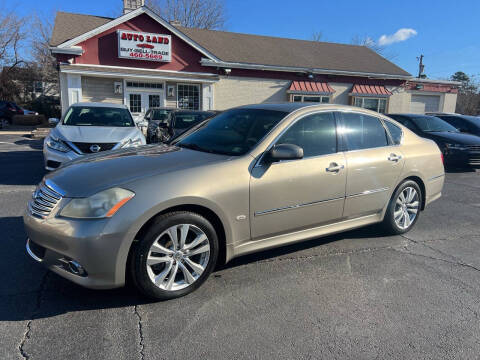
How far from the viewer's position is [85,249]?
2586mm

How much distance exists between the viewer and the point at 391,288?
329 cm

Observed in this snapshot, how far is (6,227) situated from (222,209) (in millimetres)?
3177

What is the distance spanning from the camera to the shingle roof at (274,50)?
61.3 feet

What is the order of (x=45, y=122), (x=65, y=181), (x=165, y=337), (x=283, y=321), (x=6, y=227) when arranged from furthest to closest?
(x=45, y=122), (x=6, y=227), (x=65, y=181), (x=283, y=321), (x=165, y=337)

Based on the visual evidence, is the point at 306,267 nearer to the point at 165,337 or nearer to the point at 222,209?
the point at 222,209

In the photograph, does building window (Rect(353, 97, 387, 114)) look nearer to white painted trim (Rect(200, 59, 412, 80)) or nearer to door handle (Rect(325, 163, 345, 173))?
white painted trim (Rect(200, 59, 412, 80))

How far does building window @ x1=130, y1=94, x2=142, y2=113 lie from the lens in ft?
56.9

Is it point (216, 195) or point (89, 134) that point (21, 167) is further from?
point (216, 195)

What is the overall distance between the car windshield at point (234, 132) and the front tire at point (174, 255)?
33.0 inches

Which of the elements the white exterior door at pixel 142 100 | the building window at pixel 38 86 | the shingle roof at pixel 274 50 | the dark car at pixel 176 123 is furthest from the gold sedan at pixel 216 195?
the building window at pixel 38 86

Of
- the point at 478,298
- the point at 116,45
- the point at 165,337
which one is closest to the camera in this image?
the point at 165,337

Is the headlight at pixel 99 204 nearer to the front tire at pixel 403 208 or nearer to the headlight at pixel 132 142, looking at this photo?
the front tire at pixel 403 208

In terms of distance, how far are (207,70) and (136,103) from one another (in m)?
4.00

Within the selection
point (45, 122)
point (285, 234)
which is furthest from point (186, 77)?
point (285, 234)
